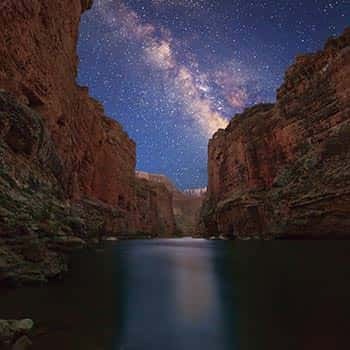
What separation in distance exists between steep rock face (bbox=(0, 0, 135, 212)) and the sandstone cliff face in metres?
26.7

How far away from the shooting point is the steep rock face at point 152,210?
78.4m

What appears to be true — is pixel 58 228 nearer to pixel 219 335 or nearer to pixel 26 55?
pixel 219 335

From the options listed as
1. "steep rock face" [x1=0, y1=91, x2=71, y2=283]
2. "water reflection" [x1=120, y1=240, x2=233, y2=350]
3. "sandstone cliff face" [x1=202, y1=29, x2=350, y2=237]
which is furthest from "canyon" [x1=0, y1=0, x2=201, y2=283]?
"sandstone cliff face" [x1=202, y1=29, x2=350, y2=237]

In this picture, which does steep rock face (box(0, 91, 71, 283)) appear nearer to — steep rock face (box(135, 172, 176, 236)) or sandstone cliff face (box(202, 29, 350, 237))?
sandstone cliff face (box(202, 29, 350, 237))

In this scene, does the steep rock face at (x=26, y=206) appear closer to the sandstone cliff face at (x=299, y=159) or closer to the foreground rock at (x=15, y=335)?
the foreground rock at (x=15, y=335)

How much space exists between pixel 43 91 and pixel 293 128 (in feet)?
110

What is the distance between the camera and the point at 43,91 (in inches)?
878

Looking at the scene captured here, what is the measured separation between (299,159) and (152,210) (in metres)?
63.3

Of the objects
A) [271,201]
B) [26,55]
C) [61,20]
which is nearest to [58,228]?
[26,55]

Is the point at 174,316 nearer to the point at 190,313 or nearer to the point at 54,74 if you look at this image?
the point at 190,313

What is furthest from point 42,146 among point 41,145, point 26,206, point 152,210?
point 152,210

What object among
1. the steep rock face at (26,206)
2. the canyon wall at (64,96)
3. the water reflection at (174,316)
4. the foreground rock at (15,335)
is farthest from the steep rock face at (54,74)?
the foreground rock at (15,335)

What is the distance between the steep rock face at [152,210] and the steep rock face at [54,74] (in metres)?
26.6

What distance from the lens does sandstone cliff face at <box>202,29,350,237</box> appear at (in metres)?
27.5
